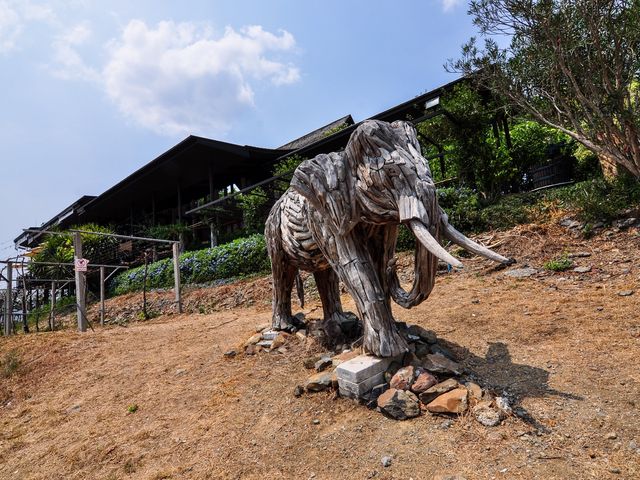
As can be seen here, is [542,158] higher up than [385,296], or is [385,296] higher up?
[542,158]

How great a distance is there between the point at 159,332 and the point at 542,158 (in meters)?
11.0

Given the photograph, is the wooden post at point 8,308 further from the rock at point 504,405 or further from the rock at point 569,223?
the rock at point 569,223

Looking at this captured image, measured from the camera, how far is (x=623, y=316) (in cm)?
413

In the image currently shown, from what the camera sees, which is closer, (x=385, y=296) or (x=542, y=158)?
(x=385, y=296)

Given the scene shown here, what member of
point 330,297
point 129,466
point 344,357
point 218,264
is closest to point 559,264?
point 330,297

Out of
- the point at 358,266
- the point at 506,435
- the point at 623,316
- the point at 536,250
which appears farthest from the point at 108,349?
the point at 536,250

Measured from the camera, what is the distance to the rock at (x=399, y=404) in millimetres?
2531

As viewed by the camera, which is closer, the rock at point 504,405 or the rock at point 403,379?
the rock at point 504,405

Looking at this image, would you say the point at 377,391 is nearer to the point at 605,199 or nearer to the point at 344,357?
the point at 344,357

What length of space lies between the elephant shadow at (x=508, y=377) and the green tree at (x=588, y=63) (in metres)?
5.77

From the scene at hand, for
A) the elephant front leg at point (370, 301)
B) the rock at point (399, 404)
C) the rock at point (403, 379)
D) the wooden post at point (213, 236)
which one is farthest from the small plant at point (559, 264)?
the wooden post at point (213, 236)

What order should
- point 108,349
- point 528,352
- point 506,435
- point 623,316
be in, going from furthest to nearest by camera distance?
1. point 108,349
2. point 623,316
3. point 528,352
4. point 506,435

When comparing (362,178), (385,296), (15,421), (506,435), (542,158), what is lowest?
(15,421)

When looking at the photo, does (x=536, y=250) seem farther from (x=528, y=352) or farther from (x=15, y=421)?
(x=15, y=421)
